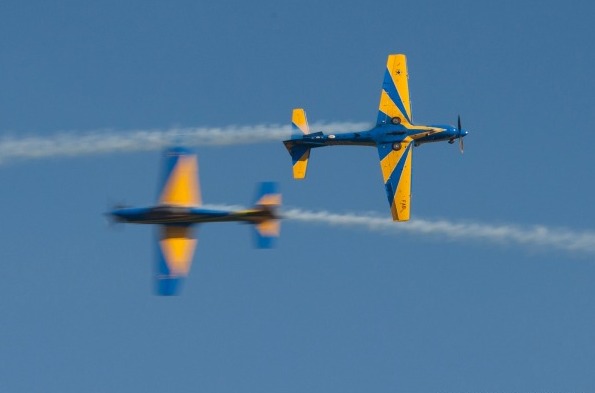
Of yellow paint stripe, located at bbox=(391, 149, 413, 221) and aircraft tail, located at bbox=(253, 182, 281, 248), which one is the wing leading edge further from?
A: yellow paint stripe, located at bbox=(391, 149, 413, 221)

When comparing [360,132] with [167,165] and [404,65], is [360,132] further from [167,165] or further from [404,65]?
[167,165]

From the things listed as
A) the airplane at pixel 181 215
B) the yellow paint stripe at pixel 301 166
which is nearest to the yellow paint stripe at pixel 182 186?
the airplane at pixel 181 215

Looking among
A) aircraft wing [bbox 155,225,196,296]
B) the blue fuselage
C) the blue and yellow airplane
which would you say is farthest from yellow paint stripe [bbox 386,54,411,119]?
aircraft wing [bbox 155,225,196,296]

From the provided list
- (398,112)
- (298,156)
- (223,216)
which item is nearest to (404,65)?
(398,112)

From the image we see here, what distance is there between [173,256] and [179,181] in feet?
11.3

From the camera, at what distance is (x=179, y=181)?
214ft

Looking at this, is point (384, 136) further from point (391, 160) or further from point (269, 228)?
point (269, 228)

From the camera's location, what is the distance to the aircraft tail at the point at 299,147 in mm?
74562

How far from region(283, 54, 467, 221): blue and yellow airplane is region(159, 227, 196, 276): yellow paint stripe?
1114 cm

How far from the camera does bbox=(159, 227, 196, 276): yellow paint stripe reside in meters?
63.8

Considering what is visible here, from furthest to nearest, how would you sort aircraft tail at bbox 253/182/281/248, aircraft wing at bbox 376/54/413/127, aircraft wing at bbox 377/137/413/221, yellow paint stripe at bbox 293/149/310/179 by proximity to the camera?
aircraft wing at bbox 376/54/413/127 < yellow paint stripe at bbox 293/149/310/179 < aircraft wing at bbox 377/137/413/221 < aircraft tail at bbox 253/182/281/248

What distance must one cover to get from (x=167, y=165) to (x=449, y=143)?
17575 millimetres

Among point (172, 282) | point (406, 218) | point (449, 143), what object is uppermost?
point (449, 143)

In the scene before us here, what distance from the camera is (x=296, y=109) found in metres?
75.6
